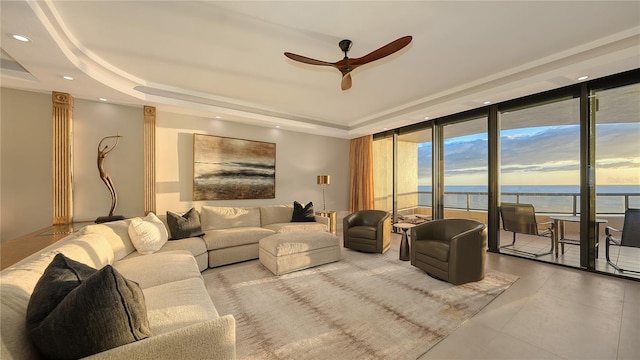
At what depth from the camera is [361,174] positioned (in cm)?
671

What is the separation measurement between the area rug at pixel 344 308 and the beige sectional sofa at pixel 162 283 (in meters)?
0.45

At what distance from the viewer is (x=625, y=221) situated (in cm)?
312

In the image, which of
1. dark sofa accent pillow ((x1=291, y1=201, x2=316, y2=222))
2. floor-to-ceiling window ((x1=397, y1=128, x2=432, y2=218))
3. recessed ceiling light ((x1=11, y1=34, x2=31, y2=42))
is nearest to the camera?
recessed ceiling light ((x1=11, y1=34, x2=31, y2=42))

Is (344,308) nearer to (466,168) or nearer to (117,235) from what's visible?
(117,235)

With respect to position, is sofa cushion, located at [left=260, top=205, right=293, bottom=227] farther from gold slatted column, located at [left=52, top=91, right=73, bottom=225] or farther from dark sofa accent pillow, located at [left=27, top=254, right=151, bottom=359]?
dark sofa accent pillow, located at [left=27, top=254, right=151, bottom=359]

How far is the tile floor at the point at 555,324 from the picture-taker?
1.76 metres

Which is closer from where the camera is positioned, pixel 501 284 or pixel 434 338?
pixel 434 338

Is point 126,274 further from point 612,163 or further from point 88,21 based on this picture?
point 612,163

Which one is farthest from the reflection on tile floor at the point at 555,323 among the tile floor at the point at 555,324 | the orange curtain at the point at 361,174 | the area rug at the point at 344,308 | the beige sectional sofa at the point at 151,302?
the orange curtain at the point at 361,174

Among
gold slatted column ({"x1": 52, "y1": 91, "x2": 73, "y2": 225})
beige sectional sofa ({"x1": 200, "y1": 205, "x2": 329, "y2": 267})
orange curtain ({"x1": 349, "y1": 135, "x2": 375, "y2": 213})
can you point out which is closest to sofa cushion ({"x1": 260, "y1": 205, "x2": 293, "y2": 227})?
beige sectional sofa ({"x1": 200, "y1": 205, "x2": 329, "y2": 267})

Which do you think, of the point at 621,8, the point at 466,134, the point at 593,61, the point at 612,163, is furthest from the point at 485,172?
the point at 621,8

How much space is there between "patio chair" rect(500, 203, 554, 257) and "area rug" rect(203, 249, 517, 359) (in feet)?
4.11

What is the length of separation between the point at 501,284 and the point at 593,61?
289 cm

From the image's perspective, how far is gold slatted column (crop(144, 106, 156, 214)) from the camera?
4.15m
